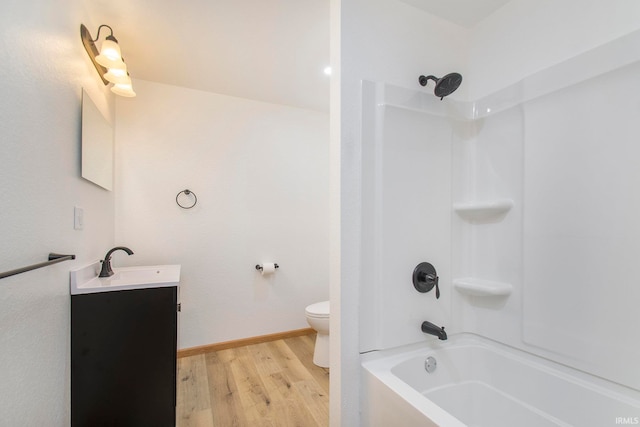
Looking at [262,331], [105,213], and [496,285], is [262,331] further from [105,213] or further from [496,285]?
[496,285]

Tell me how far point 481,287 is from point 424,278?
1.06 feet

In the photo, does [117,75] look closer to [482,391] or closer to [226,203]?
[226,203]

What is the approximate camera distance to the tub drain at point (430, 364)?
135cm

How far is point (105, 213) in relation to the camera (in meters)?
1.95

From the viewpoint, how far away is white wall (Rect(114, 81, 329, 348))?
2.32 meters

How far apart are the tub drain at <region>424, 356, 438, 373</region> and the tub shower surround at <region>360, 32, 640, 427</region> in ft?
0.11

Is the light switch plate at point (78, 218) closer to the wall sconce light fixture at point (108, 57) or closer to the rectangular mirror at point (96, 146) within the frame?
the rectangular mirror at point (96, 146)

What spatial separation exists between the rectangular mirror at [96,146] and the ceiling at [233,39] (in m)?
0.55

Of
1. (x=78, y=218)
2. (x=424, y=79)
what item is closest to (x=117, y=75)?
(x=78, y=218)

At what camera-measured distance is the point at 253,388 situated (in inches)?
76.4

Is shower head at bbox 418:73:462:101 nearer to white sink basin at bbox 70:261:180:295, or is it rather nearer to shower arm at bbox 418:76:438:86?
shower arm at bbox 418:76:438:86

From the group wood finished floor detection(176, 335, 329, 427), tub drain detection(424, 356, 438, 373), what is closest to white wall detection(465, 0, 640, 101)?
tub drain detection(424, 356, 438, 373)

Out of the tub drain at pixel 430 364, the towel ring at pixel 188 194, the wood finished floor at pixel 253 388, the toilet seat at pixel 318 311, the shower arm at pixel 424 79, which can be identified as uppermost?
the shower arm at pixel 424 79

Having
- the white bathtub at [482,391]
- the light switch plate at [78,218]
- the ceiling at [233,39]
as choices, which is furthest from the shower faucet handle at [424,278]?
the light switch plate at [78,218]
